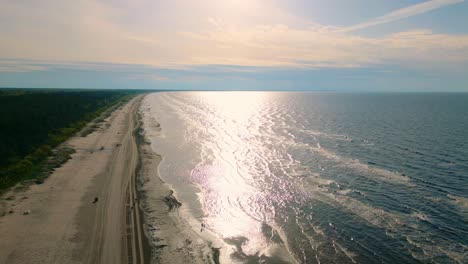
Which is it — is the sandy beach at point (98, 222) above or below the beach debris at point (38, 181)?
below

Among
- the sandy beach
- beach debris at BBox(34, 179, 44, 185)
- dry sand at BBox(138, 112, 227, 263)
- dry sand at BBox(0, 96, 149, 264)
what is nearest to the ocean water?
dry sand at BBox(138, 112, 227, 263)

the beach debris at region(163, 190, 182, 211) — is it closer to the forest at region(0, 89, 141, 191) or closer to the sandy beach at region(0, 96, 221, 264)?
the sandy beach at region(0, 96, 221, 264)

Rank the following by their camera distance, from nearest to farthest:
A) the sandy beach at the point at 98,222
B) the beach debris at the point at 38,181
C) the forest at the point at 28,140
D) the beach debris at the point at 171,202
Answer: the sandy beach at the point at 98,222 < the beach debris at the point at 171,202 < the beach debris at the point at 38,181 < the forest at the point at 28,140

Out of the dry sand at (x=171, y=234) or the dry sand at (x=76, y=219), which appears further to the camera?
the dry sand at (x=171, y=234)

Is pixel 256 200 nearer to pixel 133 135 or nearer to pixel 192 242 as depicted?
pixel 192 242

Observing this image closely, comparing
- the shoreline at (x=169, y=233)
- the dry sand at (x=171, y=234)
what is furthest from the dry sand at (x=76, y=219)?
the dry sand at (x=171, y=234)

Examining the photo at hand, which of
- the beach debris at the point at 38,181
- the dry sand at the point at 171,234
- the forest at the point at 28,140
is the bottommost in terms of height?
the dry sand at the point at 171,234

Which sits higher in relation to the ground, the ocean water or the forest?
the forest

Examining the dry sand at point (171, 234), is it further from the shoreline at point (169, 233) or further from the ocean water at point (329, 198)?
the ocean water at point (329, 198)

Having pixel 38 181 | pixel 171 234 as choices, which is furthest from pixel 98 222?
pixel 38 181
